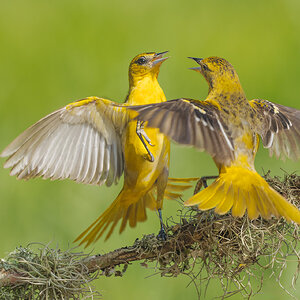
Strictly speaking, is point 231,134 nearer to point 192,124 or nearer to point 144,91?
point 192,124

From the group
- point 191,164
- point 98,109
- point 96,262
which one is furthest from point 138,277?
point 96,262

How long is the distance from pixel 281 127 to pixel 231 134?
452mm

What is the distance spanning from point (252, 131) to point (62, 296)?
1.28m

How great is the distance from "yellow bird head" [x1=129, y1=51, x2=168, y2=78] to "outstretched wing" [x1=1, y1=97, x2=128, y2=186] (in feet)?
1.27

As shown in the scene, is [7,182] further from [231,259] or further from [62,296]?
[231,259]

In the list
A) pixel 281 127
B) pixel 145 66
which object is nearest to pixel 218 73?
pixel 281 127

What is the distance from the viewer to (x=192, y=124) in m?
3.31

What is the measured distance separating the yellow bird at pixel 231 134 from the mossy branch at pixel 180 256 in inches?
4.6

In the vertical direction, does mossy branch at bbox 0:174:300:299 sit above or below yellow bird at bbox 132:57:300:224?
below

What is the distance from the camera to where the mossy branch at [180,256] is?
132 inches

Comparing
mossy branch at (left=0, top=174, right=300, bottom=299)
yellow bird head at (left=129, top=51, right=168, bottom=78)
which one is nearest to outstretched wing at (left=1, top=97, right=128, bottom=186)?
yellow bird head at (left=129, top=51, right=168, bottom=78)

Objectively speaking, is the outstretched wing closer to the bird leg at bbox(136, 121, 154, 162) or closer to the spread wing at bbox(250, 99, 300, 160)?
the bird leg at bbox(136, 121, 154, 162)

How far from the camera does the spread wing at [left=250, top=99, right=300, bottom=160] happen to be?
3863mm

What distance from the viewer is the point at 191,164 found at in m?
5.76
